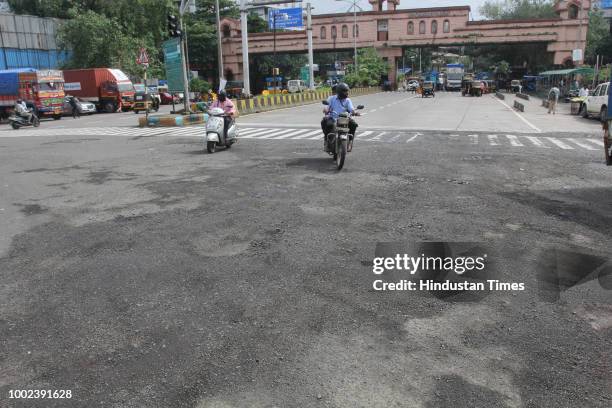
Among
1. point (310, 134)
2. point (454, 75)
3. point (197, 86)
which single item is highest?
point (454, 75)

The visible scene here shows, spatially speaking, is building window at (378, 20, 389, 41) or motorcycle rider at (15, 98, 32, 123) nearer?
motorcycle rider at (15, 98, 32, 123)

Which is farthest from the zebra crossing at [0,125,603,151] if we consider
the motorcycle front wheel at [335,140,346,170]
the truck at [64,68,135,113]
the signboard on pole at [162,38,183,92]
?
the truck at [64,68,135,113]

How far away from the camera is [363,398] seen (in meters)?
3.13

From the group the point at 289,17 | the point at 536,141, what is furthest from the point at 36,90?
the point at 536,141

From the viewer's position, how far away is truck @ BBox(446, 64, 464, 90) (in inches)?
2969

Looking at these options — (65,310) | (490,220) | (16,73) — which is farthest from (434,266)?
(16,73)

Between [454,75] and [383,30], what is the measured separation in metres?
12.5

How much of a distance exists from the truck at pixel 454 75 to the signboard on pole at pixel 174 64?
5753cm

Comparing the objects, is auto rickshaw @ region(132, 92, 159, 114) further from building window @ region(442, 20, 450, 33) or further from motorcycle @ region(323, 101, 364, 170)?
building window @ region(442, 20, 450, 33)

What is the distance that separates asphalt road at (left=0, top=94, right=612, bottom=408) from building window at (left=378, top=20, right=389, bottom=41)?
6610 cm

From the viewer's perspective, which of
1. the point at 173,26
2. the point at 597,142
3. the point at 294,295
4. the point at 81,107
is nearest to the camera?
the point at 294,295

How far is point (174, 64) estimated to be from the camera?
26.1 meters

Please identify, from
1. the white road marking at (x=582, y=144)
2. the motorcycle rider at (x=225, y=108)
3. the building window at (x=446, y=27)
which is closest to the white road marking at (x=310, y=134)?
the motorcycle rider at (x=225, y=108)

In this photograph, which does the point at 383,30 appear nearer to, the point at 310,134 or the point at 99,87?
the point at 99,87
